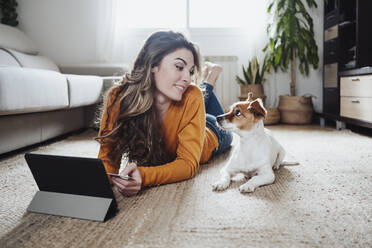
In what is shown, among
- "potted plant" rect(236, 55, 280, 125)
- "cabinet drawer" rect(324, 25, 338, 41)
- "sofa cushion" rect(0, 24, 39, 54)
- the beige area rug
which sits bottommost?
the beige area rug

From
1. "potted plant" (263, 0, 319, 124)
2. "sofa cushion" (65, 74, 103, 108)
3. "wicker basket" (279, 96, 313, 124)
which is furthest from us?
"wicker basket" (279, 96, 313, 124)

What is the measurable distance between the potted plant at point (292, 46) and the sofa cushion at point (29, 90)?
91.6 inches

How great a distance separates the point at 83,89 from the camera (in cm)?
238

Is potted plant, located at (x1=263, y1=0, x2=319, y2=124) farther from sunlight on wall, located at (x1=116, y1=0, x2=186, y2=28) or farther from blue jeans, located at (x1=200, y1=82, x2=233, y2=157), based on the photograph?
blue jeans, located at (x1=200, y1=82, x2=233, y2=157)

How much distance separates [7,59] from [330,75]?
3230mm

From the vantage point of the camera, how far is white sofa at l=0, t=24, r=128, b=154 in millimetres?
1627

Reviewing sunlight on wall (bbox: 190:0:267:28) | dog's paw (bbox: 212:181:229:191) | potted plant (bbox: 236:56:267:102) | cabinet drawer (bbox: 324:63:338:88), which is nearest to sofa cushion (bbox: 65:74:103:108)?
dog's paw (bbox: 212:181:229:191)

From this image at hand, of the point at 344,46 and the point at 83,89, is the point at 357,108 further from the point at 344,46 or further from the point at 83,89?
the point at 83,89

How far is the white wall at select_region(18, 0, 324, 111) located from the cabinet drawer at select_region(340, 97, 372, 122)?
938 mm

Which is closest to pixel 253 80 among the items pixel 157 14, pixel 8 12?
pixel 157 14

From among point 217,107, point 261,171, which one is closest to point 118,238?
point 261,171

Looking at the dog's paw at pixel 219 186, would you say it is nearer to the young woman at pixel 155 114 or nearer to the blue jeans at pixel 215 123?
the young woman at pixel 155 114

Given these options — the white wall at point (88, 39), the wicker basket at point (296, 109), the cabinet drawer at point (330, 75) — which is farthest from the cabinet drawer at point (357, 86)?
the white wall at point (88, 39)

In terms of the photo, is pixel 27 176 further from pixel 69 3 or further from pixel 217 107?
pixel 69 3
